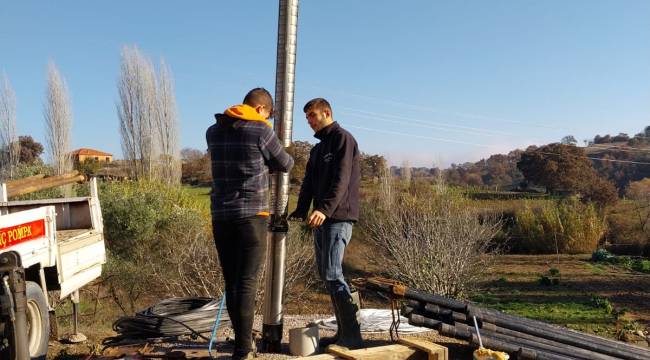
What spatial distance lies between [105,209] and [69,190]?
1732mm

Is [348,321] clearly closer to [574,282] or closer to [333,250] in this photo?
[333,250]

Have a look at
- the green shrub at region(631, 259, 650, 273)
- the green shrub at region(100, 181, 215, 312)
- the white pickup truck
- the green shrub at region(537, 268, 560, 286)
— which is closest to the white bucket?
the white pickup truck

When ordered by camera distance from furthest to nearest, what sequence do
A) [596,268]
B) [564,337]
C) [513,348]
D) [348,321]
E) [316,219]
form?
[596,268] < [564,337] < [513,348] < [348,321] < [316,219]

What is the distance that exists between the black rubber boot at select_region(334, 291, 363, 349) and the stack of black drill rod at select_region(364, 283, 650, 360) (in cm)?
22

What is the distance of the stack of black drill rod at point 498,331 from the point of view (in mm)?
4035

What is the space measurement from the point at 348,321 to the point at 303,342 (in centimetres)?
33

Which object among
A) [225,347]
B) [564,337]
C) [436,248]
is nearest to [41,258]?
[225,347]

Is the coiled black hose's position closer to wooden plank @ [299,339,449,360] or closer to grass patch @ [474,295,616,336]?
wooden plank @ [299,339,449,360]

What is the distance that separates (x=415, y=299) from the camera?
420 cm

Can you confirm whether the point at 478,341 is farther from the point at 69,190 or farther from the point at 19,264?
the point at 69,190

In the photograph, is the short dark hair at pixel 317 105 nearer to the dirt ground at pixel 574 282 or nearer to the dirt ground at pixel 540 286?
the dirt ground at pixel 540 286

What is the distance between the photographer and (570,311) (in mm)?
9656

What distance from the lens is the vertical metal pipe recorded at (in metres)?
4.09

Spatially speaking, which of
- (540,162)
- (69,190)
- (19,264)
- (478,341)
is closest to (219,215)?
(19,264)
